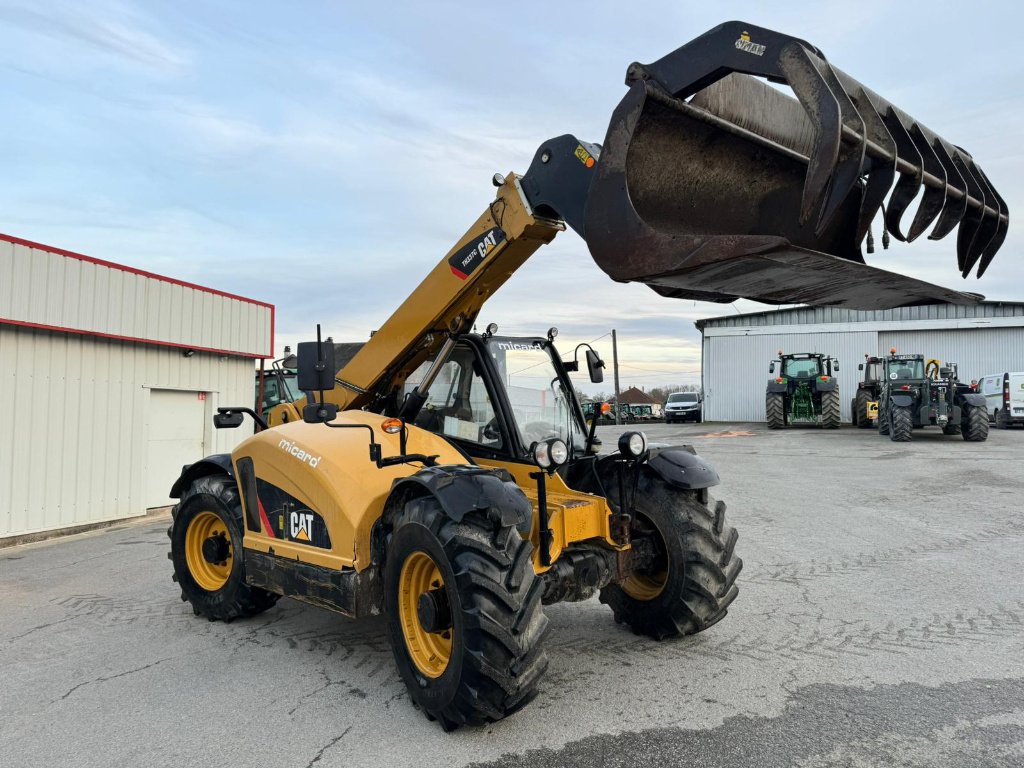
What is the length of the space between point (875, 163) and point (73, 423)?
36.0ft

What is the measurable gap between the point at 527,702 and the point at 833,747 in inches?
56.6

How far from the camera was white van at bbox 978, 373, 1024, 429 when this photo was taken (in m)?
28.5

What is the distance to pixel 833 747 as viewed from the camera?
3.72 meters

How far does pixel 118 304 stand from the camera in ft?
38.8

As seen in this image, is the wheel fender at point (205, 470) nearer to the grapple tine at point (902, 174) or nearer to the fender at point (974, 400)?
the grapple tine at point (902, 174)

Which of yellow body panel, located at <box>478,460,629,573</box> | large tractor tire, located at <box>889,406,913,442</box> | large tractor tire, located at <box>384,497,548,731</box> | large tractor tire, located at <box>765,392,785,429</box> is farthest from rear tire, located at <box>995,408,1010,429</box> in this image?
large tractor tire, located at <box>384,497,548,731</box>

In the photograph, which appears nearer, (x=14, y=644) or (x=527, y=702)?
(x=527, y=702)

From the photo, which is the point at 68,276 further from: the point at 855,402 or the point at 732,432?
the point at 855,402

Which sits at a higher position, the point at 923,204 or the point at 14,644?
the point at 923,204

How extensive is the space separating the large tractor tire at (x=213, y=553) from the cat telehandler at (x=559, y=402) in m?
0.03

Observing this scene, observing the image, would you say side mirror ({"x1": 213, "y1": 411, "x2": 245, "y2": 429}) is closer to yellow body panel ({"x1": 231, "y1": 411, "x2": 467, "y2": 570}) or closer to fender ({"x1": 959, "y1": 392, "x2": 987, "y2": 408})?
yellow body panel ({"x1": 231, "y1": 411, "x2": 467, "y2": 570})

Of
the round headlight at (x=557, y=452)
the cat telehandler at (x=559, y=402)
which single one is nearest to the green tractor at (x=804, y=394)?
the cat telehandler at (x=559, y=402)

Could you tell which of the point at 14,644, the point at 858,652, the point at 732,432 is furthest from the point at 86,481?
the point at 732,432

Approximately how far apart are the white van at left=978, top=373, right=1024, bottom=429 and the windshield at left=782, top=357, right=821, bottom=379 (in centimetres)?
625
